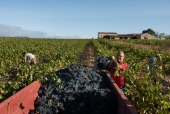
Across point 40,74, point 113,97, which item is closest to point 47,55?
point 40,74

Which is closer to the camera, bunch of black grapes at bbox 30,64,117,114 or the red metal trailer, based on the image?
the red metal trailer

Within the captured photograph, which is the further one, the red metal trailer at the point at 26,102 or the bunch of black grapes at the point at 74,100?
the bunch of black grapes at the point at 74,100

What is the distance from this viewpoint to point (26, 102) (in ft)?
13.2

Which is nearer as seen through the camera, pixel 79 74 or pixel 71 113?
pixel 71 113

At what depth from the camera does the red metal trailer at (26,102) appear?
3.21m

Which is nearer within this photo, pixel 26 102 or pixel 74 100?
pixel 26 102

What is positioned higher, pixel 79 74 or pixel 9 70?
pixel 79 74

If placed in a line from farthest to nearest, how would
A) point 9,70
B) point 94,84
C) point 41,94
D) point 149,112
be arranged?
1. point 9,70
2. point 94,84
3. point 41,94
4. point 149,112

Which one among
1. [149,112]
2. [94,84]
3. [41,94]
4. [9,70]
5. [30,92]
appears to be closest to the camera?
[149,112]

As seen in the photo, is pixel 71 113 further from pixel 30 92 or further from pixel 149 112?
pixel 149 112

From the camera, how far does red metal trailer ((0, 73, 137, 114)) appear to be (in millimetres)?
3213

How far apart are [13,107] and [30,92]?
74 centimetres

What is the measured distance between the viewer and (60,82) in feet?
15.9

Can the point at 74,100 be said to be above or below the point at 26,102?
below
